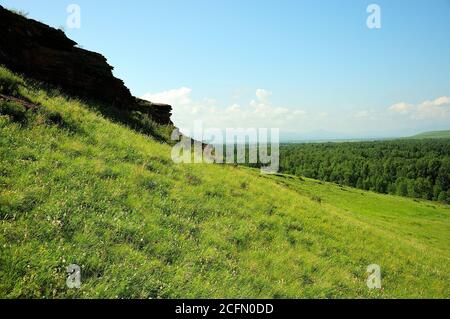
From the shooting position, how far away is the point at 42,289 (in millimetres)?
6477

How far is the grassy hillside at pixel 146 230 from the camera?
7.54 metres

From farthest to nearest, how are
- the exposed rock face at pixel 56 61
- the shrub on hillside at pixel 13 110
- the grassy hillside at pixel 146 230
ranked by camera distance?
the exposed rock face at pixel 56 61, the shrub on hillside at pixel 13 110, the grassy hillside at pixel 146 230

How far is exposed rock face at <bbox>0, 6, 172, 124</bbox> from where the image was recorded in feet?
73.5

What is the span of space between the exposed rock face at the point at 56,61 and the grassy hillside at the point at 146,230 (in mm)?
4849

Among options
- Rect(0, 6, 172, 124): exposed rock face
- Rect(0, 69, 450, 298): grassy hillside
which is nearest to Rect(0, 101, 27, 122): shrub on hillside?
Rect(0, 69, 450, 298): grassy hillside

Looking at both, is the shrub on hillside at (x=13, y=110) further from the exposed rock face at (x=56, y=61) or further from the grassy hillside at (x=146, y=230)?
the exposed rock face at (x=56, y=61)

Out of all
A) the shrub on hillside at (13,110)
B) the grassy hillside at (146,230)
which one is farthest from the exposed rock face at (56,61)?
the shrub on hillside at (13,110)

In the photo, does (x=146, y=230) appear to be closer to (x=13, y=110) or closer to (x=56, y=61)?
(x=13, y=110)

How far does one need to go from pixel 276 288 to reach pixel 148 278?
3651mm

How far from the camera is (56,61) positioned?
24438 millimetres

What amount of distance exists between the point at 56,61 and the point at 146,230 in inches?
776

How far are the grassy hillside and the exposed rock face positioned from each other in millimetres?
4849

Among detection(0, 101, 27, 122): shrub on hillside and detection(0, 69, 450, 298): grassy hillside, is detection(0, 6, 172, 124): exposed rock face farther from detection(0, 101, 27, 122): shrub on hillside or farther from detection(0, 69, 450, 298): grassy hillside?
detection(0, 101, 27, 122): shrub on hillside

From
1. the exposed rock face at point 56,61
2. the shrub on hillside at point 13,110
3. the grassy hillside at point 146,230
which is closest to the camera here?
the grassy hillside at point 146,230
